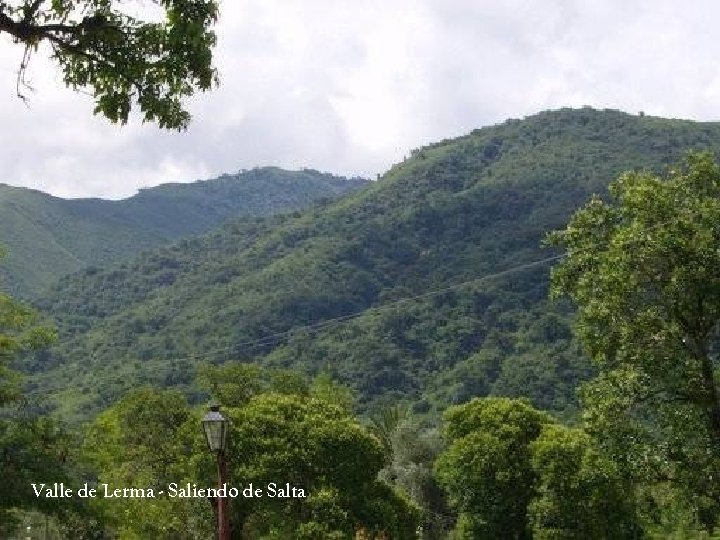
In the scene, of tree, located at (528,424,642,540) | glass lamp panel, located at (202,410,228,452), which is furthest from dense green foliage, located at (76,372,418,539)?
glass lamp panel, located at (202,410,228,452)

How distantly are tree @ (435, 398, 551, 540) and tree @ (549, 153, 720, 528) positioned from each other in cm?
2239

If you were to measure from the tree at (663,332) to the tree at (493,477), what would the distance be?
73.4 ft

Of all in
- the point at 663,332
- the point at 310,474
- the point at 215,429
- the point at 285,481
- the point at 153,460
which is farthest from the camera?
the point at 153,460

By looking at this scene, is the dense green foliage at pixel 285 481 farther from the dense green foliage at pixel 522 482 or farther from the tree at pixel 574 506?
the dense green foliage at pixel 522 482

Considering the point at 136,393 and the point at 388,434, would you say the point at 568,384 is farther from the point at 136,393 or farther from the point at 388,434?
the point at 136,393

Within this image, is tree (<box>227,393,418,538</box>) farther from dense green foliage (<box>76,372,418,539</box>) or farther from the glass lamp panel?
the glass lamp panel

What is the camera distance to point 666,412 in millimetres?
18000

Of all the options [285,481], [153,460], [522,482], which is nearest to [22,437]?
[285,481]

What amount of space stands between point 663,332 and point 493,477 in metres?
24.6

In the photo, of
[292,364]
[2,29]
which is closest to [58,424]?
[2,29]

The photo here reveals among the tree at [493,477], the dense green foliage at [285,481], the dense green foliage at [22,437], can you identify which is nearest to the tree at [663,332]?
the dense green foliage at [22,437]

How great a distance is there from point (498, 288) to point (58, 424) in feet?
591

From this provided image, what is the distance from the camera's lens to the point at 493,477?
40.7 m

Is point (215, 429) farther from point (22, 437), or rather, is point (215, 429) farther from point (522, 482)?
point (522, 482)
